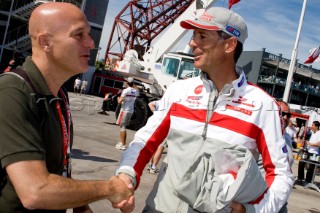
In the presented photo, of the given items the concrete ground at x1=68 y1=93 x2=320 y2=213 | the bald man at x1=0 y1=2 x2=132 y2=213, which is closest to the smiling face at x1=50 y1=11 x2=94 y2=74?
the bald man at x1=0 y1=2 x2=132 y2=213

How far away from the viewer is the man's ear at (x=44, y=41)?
1729 mm

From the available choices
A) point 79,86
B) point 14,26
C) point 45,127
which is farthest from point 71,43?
point 14,26

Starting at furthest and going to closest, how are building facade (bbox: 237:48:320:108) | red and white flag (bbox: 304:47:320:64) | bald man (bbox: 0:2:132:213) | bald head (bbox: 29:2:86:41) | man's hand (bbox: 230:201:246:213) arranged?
building facade (bbox: 237:48:320:108)
red and white flag (bbox: 304:47:320:64)
man's hand (bbox: 230:201:246:213)
bald head (bbox: 29:2:86:41)
bald man (bbox: 0:2:132:213)

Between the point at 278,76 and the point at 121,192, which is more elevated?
the point at 278,76

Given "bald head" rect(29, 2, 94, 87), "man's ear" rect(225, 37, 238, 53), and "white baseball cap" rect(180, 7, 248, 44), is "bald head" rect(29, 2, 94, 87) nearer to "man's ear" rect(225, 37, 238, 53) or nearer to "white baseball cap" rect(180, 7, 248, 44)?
"white baseball cap" rect(180, 7, 248, 44)

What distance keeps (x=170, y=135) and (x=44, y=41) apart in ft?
3.17

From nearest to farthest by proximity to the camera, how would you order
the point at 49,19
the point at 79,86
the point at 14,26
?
1. the point at 49,19
2. the point at 14,26
3. the point at 79,86

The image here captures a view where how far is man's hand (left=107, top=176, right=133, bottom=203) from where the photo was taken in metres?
1.76

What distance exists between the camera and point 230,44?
2307 millimetres

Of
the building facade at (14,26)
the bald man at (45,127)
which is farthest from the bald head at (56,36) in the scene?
the building facade at (14,26)

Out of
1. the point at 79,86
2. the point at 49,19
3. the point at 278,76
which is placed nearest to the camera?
the point at 49,19

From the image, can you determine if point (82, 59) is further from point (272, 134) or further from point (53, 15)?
point (272, 134)

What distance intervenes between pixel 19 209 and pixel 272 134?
1388 millimetres

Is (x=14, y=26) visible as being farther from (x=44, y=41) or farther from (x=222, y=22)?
(x=44, y=41)
